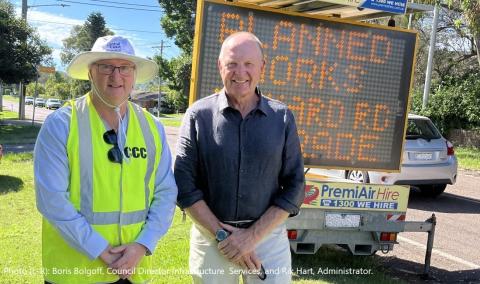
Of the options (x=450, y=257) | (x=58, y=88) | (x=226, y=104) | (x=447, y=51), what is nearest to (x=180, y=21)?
(x=447, y=51)

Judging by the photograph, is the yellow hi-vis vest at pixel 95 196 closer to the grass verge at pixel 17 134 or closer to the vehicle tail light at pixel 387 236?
the vehicle tail light at pixel 387 236

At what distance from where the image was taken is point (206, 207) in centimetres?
294

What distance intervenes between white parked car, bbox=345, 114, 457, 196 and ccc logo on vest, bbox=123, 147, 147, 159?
7.20 m

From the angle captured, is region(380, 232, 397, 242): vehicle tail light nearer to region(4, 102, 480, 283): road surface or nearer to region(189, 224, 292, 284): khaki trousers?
region(4, 102, 480, 283): road surface

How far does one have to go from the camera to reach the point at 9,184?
32.1 ft

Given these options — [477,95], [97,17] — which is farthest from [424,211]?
[97,17]

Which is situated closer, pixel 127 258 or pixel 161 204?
pixel 127 258

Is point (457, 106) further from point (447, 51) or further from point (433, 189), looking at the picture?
point (433, 189)

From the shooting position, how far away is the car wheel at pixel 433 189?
10.5 metres

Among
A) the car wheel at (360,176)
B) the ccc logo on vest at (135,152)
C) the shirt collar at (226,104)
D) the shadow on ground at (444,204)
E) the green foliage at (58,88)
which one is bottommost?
the green foliage at (58,88)

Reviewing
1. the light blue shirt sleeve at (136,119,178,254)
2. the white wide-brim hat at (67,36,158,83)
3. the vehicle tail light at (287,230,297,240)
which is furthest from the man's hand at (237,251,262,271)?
the vehicle tail light at (287,230,297,240)

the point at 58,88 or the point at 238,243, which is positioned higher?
the point at 238,243

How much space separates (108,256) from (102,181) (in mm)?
354

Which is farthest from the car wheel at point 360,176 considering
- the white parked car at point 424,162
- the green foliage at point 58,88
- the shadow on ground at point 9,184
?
the green foliage at point 58,88
